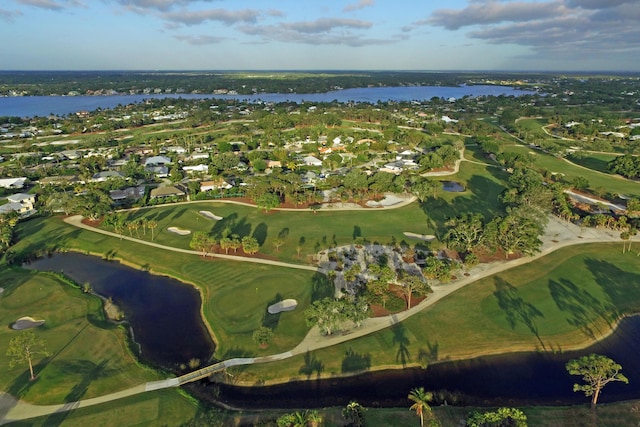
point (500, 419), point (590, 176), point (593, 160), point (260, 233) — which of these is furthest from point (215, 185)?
point (593, 160)

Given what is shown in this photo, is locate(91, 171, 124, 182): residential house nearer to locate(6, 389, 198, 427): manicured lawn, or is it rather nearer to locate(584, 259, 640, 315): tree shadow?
locate(6, 389, 198, 427): manicured lawn

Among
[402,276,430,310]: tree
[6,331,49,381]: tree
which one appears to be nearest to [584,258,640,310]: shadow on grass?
[402,276,430,310]: tree

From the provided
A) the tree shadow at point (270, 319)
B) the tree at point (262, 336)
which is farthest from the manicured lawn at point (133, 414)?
the tree shadow at point (270, 319)

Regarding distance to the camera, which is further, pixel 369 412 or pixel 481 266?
pixel 481 266

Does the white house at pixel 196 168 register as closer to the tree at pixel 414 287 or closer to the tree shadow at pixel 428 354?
the tree at pixel 414 287

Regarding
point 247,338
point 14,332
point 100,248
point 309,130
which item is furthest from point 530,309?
point 309,130

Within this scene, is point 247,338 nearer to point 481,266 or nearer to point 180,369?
point 180,369
